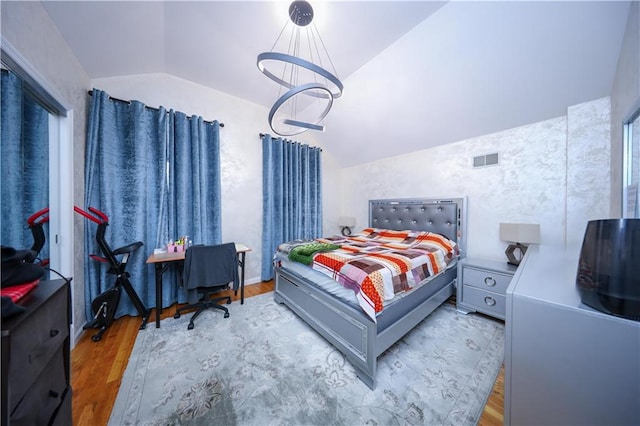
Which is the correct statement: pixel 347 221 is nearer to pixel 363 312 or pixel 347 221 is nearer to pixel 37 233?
pixel 363 312

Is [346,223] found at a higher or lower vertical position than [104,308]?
higher

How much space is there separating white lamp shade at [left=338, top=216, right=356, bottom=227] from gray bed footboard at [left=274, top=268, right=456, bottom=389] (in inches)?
82.4

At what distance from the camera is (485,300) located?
93.0 inches

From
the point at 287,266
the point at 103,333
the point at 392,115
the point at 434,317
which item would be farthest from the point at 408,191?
the point at 103,333

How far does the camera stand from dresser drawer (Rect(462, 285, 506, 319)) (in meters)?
2.28

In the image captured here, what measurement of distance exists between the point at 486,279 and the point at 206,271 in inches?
125

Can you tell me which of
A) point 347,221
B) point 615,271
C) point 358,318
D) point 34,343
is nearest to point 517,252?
point 615,271

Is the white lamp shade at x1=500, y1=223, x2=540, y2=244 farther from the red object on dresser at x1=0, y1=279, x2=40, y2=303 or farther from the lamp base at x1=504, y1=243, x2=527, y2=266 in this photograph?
the red object on dresser at x1=0, y1=279, x2=40, y2=303

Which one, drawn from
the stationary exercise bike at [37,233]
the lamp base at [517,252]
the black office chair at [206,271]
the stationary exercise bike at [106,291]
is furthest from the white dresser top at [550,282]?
the stationary exercise bike at [106,291]

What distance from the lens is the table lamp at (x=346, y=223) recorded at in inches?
175

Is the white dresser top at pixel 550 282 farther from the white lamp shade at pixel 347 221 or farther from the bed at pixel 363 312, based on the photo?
the white lamp shade at pixel 347 221

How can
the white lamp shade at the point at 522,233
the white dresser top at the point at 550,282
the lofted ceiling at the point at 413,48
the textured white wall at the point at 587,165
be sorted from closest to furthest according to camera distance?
the white dresser top at the point at 550,282
the lofted ceiling at the point at 413,48
the textured white wall at the point at 587,165
the white lamp shade at the point at 522,233

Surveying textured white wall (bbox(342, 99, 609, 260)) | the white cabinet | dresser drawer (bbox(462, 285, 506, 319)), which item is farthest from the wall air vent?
the white cabinet

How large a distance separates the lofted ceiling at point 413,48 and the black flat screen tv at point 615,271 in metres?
1.94
